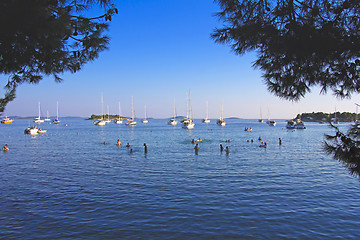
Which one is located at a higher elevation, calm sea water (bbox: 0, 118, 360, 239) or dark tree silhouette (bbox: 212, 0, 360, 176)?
dark tree silhouette (bbox: 212, 0, 360, 176)

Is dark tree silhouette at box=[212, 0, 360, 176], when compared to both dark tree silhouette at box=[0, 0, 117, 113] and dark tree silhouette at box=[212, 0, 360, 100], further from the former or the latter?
dark tree silhouette at box=[0, 0, 117, 113]

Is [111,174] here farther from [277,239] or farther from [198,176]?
[277,239]

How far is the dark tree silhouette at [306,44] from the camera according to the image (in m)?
5.50

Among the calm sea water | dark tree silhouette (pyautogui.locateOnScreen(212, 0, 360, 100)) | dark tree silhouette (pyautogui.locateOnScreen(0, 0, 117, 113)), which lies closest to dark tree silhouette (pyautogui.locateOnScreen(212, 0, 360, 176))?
dark tree silhouette (pyautogui.locateOnScreen(212, 0, 360, 100))

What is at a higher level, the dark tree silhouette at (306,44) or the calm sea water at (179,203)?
the dark tree silhouette at (306,44)

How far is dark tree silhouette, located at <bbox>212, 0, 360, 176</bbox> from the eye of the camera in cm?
550

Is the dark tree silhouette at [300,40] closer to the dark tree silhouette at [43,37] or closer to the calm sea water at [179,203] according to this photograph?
the dark tree silhouette at [43,37]

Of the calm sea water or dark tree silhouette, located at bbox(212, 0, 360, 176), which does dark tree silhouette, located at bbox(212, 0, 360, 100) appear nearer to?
dark tree silhouette, located at bbox(212, 0, 360, 176)

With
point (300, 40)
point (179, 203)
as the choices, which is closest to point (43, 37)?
point (300, 40)

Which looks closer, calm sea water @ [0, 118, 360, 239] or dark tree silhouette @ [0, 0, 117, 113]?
dark tree silhouette @ [0, 0, 117, 113]

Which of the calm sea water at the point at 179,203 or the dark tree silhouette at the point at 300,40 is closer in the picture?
the dark tree silhouette at the point at 300,40

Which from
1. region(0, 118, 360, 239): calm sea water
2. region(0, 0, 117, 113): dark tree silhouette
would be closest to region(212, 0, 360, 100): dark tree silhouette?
region(0, 0, 117, 113): dark tree silhouette

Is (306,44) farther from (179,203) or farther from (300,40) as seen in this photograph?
(179,203)

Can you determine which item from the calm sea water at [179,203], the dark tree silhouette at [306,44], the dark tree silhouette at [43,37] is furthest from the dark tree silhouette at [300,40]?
the calm sea water at [179,203]
